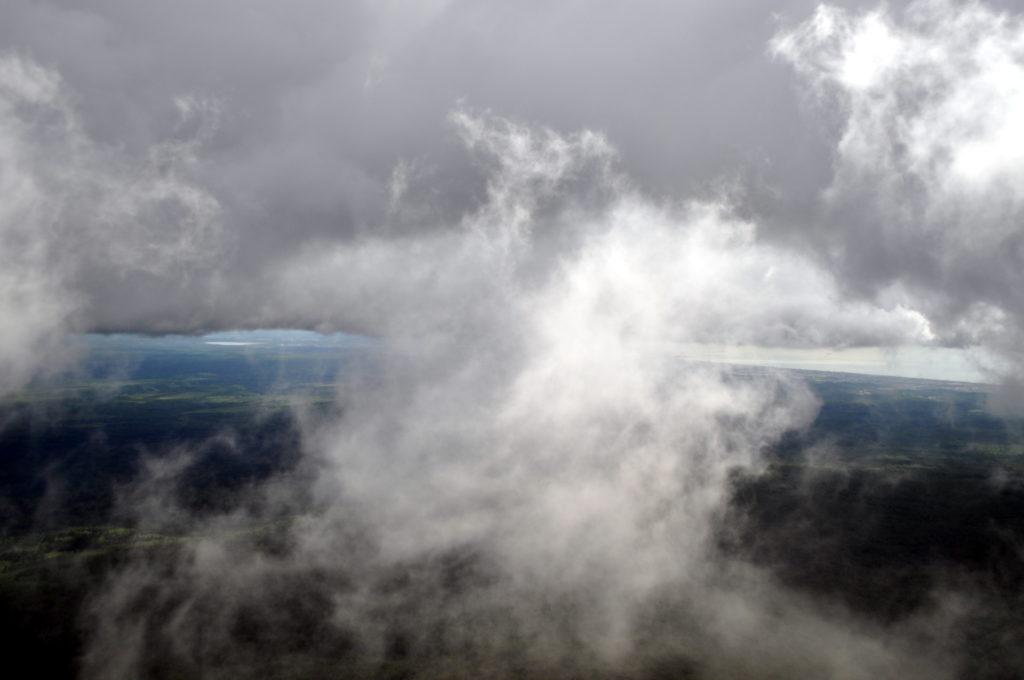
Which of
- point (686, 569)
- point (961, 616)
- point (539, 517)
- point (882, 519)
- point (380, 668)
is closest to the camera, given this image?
point (380, 668)

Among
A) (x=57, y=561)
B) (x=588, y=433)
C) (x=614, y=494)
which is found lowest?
(x=57, y=561)

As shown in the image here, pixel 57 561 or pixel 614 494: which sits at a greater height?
pixel 614 494

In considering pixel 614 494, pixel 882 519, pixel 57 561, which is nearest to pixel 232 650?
pixel 57 561

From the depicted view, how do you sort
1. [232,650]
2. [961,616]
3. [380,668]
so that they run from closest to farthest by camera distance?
[380,668]
[232,650]
[961,616]

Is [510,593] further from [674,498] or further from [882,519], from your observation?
[882,519]

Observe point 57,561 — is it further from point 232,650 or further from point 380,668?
point 380,668

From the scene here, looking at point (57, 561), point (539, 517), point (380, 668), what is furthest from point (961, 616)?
point (57, 561)

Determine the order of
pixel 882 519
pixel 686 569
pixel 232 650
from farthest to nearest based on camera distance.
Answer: pixel 882 519 → pixel 686 569 → pixel 232 650

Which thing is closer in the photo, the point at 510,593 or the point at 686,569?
the point at 510,593

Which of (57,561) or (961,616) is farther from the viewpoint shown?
(57,561)
